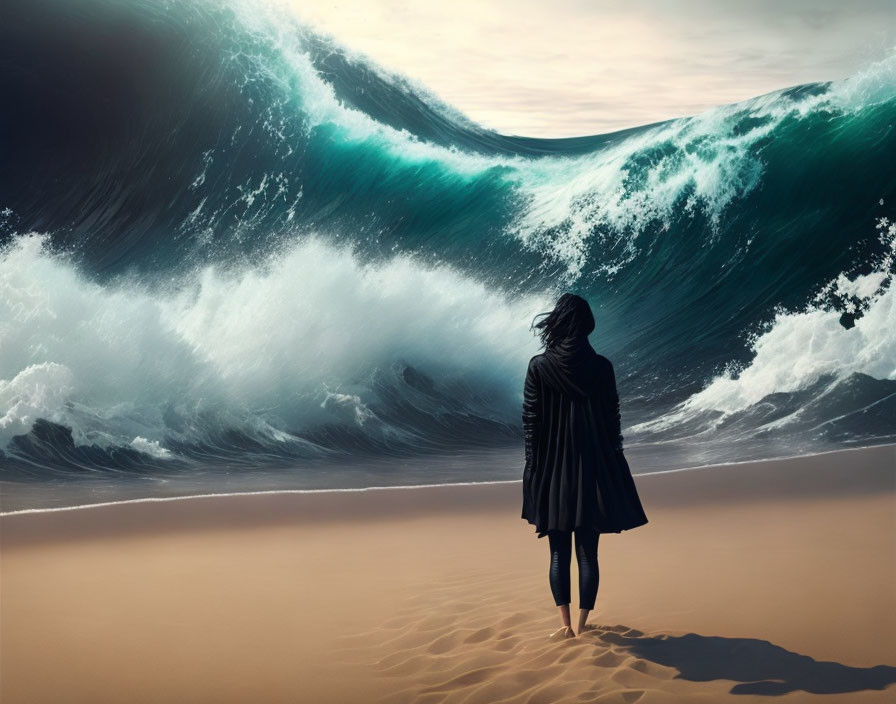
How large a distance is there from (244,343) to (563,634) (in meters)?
5.62

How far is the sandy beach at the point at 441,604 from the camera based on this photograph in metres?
2.21

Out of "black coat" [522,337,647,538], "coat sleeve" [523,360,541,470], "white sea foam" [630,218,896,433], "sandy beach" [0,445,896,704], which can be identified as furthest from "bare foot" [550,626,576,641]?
"white sea foam" [630,218,896,433]

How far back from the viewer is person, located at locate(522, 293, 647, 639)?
233 centimetres

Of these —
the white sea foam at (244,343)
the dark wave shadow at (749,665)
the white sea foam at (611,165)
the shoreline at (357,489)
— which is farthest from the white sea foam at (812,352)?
the dark wave shadow at (749,665)

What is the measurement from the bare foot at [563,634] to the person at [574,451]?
77mm

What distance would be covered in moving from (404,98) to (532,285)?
84.7 inches

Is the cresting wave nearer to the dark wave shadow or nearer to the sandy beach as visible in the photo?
the sandy beach

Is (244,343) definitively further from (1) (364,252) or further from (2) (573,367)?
(2) (573,367)

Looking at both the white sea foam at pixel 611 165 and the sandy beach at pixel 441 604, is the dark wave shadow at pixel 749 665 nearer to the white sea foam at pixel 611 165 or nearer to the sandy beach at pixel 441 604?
the sandy beach at pixel 441 604

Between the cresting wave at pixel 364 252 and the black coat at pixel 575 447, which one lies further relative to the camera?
the cresting wave at pixel 364 252

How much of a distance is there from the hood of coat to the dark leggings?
0.39 m

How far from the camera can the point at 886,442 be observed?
5664mm

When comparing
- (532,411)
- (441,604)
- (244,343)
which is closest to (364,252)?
(244,343)

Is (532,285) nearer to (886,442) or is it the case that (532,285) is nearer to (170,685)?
(886,442)
